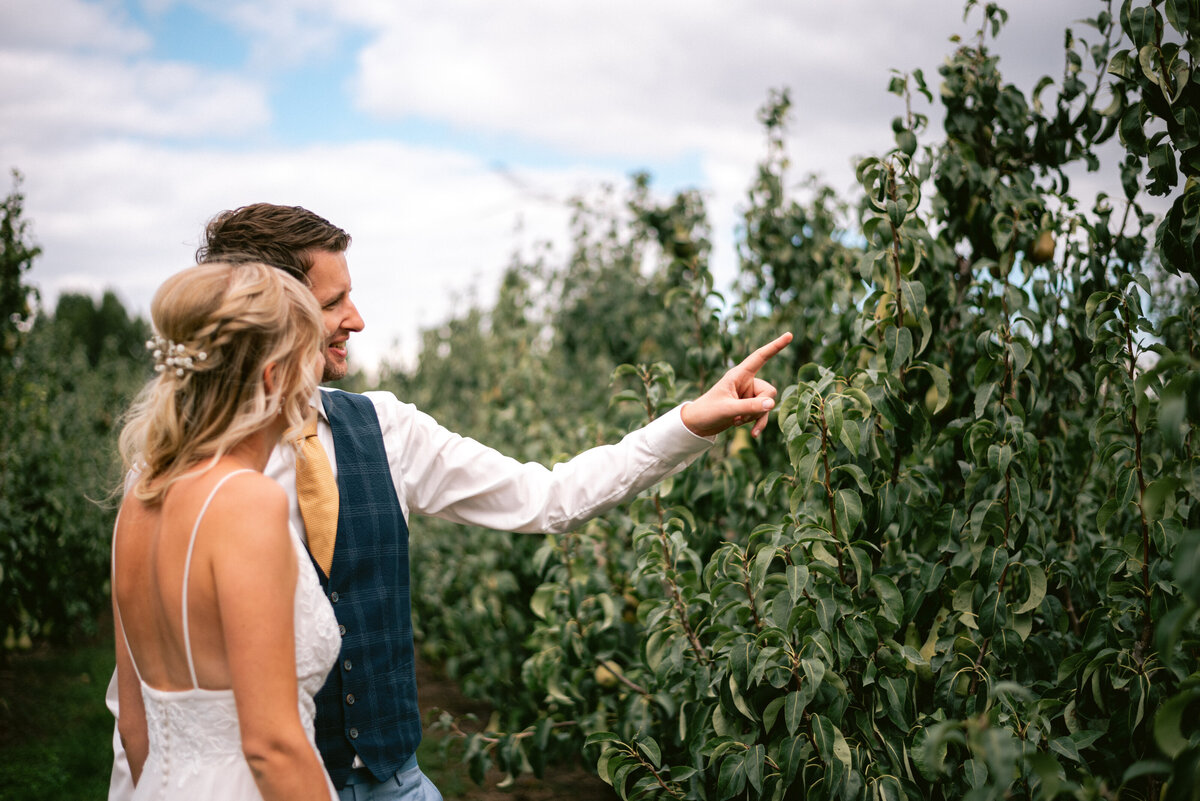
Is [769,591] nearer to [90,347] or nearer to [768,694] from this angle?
[768,694]

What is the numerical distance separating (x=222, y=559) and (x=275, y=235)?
888 mm

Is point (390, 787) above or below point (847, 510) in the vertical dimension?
below

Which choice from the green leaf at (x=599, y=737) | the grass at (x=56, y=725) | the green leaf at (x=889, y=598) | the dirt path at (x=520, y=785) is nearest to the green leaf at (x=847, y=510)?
the green leaf at (x=889, y=598)

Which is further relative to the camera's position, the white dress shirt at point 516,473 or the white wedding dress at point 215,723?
the white dress shirt at point 516,473

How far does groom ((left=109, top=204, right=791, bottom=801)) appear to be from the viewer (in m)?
1.64

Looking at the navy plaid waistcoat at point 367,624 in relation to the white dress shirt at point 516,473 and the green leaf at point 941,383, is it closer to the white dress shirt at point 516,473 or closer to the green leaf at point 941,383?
the white dress shirt at point 516,473

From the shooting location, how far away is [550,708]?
3.27 meters

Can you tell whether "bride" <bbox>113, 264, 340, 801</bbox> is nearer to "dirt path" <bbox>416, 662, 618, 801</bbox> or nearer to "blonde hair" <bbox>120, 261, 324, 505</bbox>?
"blonde hair" <bbox>120, 261, 324, 505</bbox>

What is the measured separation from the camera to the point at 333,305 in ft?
6.38

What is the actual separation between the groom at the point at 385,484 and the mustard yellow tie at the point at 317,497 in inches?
0.7

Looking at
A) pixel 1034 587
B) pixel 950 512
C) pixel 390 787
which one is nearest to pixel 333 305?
pixel 390 787

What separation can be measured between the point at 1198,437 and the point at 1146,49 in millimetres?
798

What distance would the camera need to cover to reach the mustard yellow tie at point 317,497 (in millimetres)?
1610

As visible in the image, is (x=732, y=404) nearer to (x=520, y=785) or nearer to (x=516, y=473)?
(x=516, y=473)
